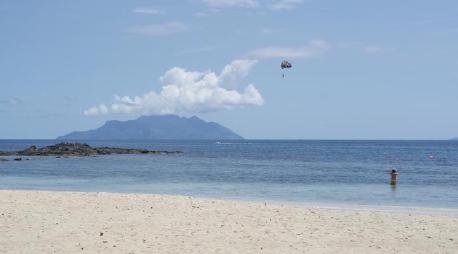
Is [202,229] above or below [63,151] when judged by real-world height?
above

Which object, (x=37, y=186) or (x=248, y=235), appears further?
(x=37, y=186)

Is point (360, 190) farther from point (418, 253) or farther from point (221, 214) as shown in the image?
point (418, 253)

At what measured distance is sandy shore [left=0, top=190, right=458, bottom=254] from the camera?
505 inches

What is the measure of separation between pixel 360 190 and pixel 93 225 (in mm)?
21731

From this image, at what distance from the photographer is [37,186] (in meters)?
33.7

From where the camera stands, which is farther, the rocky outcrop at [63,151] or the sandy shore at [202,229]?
the rocky outcrop at [63,151]

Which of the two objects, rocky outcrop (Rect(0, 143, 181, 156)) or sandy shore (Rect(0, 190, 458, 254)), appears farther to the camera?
rocky outcrop (Rect(0, 143, 181, 156))

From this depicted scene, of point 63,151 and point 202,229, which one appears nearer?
point 202,229

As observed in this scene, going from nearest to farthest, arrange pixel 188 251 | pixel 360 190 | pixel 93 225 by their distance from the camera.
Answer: pixel 188 251 < pixel 93 225 < pixel 360 190

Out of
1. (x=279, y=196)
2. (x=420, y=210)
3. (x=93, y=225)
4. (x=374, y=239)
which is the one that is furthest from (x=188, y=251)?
(x=279, y=196)

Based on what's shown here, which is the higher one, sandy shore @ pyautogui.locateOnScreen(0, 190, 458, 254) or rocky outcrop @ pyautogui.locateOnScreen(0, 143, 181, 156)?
sandy shore @ pyautogui.locateOnScreen(0, 190, 458, 254)

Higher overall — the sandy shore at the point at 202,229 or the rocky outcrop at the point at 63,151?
the sandy shore at the point at 202,229

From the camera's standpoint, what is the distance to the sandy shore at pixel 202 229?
42.1ft

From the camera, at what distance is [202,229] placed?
1505cm
